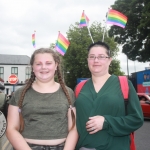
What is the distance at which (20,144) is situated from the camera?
8.56ft

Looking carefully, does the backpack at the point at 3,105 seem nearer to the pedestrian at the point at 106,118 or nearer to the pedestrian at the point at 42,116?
the pedestrian at the point at 42,116

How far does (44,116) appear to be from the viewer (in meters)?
2.70

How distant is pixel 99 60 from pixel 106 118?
2.05 ft

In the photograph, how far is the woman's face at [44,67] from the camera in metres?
2.82

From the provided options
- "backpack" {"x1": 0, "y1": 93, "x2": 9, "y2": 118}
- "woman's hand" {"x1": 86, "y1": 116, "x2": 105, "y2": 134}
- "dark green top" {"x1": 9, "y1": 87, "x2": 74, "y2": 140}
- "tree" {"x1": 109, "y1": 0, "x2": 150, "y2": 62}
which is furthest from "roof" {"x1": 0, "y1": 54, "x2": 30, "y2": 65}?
"woman's hand" {"x1": 86, "y1": 116, "x2": 105, "y2": 134}

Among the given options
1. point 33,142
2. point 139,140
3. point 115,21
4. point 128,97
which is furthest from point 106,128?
point 115,21

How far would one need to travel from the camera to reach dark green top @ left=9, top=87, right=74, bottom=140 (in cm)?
268

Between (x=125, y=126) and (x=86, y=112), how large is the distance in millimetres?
388

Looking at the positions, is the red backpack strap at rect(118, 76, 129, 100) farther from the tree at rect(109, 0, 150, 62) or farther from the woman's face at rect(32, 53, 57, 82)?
the tree at rect(109, 0, 150, 62)

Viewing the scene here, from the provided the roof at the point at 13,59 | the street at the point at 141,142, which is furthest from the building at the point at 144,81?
the roof at the point at 13,59

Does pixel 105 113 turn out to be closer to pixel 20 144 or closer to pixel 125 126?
pixel 125 126

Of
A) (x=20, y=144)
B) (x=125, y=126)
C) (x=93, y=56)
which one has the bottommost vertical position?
(x=20, y=144)

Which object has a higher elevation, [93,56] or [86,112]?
[93,56]

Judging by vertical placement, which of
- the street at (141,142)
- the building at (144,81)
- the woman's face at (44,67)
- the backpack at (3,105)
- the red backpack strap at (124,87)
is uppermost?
the woman's face at (44,67)
